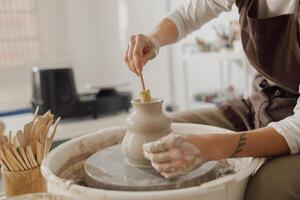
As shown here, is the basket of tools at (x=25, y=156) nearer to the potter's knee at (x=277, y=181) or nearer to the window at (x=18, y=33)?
the potter's knee at (x=277, y=181)

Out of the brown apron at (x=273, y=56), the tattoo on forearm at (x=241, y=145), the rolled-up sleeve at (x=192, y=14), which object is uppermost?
the rolled-up sleeve at (x=192, y=14)

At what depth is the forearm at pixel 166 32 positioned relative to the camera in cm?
110

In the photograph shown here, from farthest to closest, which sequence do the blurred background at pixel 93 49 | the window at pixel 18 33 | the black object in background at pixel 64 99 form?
the window at pixel 18 33
the blurred background at pixel 93 49
the black object in background at pixel 64 99

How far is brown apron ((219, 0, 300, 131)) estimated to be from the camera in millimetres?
867

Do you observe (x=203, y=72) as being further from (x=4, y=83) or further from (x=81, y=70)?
(x=4, y=83)

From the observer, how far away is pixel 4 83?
3.09m

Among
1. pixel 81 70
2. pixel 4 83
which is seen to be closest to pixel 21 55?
pixel 4 83

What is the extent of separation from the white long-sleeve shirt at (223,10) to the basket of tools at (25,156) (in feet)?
1.80

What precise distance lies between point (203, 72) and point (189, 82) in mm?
167

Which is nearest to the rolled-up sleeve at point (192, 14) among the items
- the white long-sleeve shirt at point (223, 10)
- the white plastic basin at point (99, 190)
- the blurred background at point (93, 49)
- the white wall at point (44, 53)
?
the white long-sleeve shirt at point (223, 10)

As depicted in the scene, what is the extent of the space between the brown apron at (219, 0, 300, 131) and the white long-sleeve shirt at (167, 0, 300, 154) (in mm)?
31

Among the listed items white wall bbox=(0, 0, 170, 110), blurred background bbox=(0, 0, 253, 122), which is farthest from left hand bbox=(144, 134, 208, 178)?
→ white wall bbox=(0, 0, 170, 110)

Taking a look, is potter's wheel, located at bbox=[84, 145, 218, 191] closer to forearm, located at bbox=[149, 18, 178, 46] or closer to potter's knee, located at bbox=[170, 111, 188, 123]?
potter's knee, located at bbox=[170, 111, 188, 123]

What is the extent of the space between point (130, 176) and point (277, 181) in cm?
30
